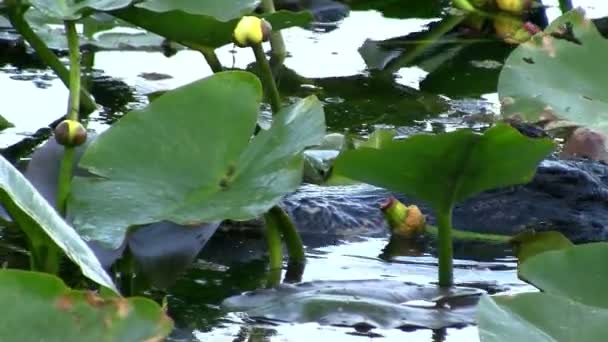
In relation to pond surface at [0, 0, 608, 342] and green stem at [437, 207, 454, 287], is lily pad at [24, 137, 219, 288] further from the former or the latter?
green stem at [437, 207, 454, 287]

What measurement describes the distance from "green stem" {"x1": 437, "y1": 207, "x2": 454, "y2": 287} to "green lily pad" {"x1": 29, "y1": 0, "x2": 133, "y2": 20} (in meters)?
0.40

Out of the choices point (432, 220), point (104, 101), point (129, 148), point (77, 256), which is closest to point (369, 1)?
point (104, 101)

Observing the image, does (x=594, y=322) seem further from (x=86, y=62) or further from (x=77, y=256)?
(x=86, y=62)

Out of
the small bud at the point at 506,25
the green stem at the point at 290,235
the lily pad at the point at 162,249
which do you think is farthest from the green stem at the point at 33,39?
the small bud at the point at 506,25

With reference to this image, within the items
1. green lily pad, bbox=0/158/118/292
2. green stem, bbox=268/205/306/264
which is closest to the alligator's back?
green stem, bbox=268/205/306/264

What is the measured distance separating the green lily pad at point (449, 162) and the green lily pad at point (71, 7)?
329 mm

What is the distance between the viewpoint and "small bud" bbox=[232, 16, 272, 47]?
153 cm

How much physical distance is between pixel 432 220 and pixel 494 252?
15cm

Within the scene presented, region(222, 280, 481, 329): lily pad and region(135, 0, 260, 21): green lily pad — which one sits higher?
region(135, 0, 260, 21): green lily pad

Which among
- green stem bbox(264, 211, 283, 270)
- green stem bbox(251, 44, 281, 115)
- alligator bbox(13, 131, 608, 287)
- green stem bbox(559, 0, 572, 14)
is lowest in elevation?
alligator bbox(13, 131, 608, 287)

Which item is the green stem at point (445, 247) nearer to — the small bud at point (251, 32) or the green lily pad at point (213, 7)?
the small bud at point (251, 32)

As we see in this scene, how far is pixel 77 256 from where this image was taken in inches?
45.6

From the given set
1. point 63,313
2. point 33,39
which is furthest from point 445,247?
point 33,39

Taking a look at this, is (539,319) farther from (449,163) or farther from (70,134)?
(70,134)
